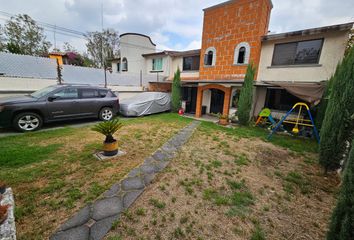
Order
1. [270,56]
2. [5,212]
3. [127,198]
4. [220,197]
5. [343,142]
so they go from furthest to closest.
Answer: [270,56], [343,142], [220,197], [127,198], [5,212]

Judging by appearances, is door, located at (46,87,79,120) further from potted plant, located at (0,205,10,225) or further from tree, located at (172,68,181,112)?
tree, located at (172,68,181,112)

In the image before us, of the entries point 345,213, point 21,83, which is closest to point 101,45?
point 21,83

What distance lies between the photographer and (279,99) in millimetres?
8812

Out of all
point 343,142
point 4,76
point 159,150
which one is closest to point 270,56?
point 343,142

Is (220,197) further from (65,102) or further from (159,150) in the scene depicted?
(65,102)

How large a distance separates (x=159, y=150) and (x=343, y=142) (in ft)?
14.9

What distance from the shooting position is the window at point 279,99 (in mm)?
8523

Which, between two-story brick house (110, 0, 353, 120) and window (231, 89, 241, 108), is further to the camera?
window (231, 89, 241, 108)

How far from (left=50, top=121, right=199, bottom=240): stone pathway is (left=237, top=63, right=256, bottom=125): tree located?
621 centimetres

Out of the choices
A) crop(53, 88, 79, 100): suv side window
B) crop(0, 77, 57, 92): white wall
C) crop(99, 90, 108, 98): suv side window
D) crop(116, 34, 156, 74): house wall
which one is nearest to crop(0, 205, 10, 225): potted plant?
crop(53, 88, 79, 100): suv side window

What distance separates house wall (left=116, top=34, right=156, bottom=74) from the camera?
15.3 meters

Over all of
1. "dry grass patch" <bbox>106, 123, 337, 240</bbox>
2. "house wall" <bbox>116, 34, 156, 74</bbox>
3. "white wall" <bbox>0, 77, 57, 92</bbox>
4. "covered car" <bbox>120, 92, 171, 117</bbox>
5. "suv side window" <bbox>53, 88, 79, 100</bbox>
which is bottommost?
"dry grass patch" <bbox>106, 123, 337, 240</bbox>

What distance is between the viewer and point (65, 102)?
620 centimetres

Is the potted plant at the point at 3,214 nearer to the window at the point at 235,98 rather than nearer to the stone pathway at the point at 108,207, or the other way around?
the stone pathway at the point at 108,207
